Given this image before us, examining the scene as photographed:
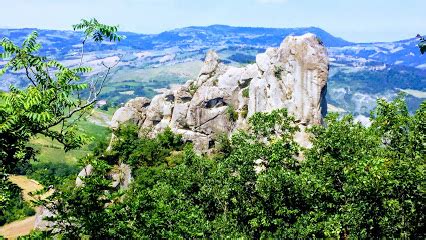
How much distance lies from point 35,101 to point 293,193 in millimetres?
27083

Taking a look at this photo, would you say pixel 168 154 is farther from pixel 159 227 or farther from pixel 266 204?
pixel 159 227

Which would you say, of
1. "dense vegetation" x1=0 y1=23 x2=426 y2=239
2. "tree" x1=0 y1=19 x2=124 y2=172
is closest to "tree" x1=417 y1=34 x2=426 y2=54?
"tree" x1=0 y1=19 x2=124 y2=172

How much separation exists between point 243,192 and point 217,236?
6.52m

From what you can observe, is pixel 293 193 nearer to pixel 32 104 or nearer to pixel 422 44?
pixel 422 44

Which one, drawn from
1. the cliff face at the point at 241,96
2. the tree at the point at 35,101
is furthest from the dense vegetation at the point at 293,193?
the cliff face at the point at 241,96

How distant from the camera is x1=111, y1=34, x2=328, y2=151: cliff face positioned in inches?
3359

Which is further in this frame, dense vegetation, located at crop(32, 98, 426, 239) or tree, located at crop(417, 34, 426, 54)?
dense vegetation, located at crop(32, 98, 426, 239)

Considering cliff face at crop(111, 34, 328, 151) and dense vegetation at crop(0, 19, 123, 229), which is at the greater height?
dense vegetation at crop(0, 19, 123, 229)

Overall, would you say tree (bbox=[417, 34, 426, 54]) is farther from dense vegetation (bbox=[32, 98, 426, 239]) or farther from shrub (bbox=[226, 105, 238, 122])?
shrub (bbox=[226, 105, 238, 122])

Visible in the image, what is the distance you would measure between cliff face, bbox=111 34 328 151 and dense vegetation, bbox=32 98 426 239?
1551 inches

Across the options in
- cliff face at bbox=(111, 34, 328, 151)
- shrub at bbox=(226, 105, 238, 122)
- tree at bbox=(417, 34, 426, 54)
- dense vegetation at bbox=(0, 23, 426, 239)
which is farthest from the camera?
shrub at bbox=(226, 105, 238, 122)

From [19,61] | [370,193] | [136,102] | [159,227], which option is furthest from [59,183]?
[136,102]

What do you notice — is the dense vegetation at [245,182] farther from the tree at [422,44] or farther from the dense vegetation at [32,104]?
the tree at [422,44]

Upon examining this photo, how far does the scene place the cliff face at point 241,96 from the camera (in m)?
85.3
